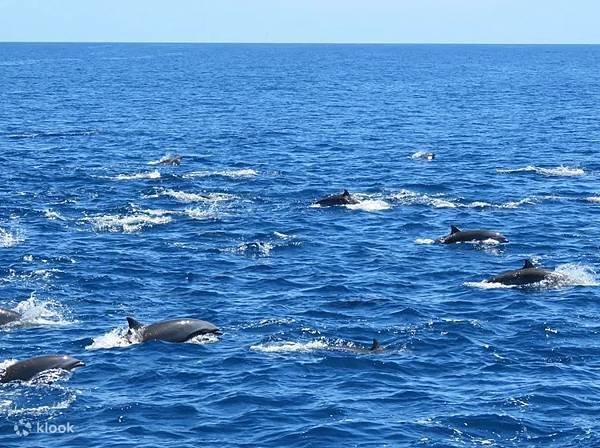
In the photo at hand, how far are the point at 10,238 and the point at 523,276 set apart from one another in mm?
25224

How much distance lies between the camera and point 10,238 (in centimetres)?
5112

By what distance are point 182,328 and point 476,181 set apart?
37.1 metres

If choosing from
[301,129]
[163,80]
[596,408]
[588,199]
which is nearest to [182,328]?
[596,408]

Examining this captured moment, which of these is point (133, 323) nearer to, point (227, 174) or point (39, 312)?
point (39, 312)

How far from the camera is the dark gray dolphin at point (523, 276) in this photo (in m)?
43.0

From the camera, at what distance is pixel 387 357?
1344 inches

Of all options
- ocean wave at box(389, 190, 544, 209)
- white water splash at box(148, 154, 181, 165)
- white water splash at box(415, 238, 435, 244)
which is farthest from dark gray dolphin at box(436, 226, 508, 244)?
white water splash at box(148, 154, 181, 165)

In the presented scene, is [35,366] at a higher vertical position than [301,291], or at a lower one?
higher

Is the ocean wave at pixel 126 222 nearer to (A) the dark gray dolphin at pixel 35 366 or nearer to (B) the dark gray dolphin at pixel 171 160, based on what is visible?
(B) the dark gray dolphin at pixel 171 160

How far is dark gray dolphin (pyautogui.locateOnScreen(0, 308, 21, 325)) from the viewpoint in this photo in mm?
37781

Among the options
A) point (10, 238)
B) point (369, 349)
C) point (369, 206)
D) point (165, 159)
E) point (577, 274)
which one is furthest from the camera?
point (165, 159)

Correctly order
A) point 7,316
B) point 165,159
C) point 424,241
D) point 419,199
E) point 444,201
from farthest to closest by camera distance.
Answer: point 165,159 → point 419,199 → point 444,201 → point 424,241 → point 7,316

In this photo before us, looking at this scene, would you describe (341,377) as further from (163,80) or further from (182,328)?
(163,80)

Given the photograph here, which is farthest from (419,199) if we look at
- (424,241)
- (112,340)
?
(112,340)
